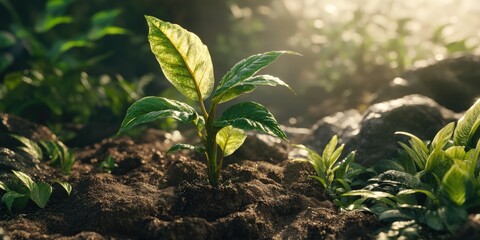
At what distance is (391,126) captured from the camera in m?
4.09

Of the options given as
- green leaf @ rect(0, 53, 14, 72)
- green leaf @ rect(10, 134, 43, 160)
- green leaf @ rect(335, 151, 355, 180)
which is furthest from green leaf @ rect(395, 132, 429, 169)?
green leaf @ rect(0, 53, 14, 72)

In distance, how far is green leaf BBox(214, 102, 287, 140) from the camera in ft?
9.51

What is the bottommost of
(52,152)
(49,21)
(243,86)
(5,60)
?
(52,152)

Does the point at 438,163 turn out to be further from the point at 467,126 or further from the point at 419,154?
the point at 467,126

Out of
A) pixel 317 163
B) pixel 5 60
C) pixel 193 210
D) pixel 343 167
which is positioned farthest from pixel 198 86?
pixel 5 60

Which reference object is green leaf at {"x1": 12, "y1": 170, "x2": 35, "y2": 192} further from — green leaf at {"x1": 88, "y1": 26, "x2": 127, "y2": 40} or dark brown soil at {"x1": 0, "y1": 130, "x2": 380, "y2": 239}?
green leaf at {"x1": 88, "y1": 26, "x2": 127, "y2": 40}

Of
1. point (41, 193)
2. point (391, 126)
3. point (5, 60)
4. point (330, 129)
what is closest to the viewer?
point (41, 193)

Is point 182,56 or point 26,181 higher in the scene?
point 182,56

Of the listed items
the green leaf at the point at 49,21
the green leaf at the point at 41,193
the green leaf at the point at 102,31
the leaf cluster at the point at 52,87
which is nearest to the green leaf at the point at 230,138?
the green leaf at the point at 41,193

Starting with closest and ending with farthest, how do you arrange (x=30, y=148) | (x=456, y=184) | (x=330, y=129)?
(x=456, y=184), (x=30, y=148), (x=330, y=129)

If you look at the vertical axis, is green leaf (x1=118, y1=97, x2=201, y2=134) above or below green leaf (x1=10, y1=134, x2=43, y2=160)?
above

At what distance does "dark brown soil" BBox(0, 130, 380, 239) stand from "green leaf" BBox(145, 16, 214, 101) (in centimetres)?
62

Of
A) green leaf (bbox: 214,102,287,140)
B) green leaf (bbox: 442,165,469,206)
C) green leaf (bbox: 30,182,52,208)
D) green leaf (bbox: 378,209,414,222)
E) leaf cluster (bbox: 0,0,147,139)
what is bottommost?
leaf cluster (bbox: 0,0,147,139)

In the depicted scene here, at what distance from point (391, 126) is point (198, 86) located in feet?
5.49
